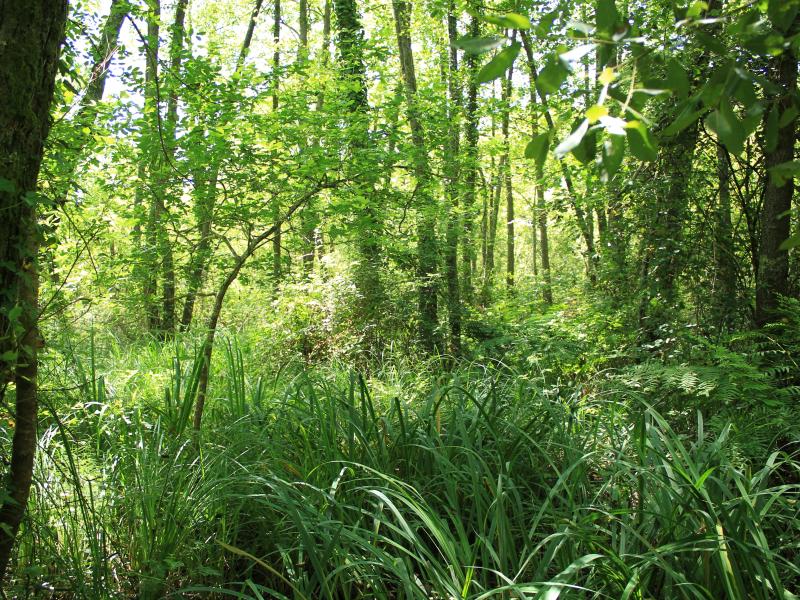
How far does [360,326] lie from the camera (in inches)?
321

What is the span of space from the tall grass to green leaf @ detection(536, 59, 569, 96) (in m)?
1.58

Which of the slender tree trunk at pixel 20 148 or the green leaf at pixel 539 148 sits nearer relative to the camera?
the green leaf at pixel 539 148

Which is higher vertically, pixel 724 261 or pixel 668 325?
pixel 724 261

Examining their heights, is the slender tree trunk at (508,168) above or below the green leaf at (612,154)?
above

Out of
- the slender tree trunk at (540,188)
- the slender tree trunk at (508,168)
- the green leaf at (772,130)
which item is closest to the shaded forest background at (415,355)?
the green leaf at (772,130)

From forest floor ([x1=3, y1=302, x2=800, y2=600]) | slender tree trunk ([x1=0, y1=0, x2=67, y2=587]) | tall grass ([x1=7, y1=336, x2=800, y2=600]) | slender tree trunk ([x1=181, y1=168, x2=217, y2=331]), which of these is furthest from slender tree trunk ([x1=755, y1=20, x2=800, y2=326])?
slender tree trunk ([x1=0, y1=0, x2=67, y2=587])

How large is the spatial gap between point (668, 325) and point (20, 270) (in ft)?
15.4

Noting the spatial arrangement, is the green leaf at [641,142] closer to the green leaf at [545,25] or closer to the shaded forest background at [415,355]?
the shaded forest background at [415,355]

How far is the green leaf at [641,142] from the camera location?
3.05 feet

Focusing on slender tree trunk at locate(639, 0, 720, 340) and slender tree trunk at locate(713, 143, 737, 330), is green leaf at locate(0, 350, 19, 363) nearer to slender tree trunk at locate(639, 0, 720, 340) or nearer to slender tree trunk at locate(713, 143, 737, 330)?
slender tree trunk at locate(639, 0, 720, 340)

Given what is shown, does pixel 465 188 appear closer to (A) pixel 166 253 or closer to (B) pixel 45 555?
(A) pixel 166 253

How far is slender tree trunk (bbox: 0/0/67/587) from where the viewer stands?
193 cm

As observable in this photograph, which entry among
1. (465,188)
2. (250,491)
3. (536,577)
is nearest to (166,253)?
(250,491)

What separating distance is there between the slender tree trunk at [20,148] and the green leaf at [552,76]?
1714 mm
